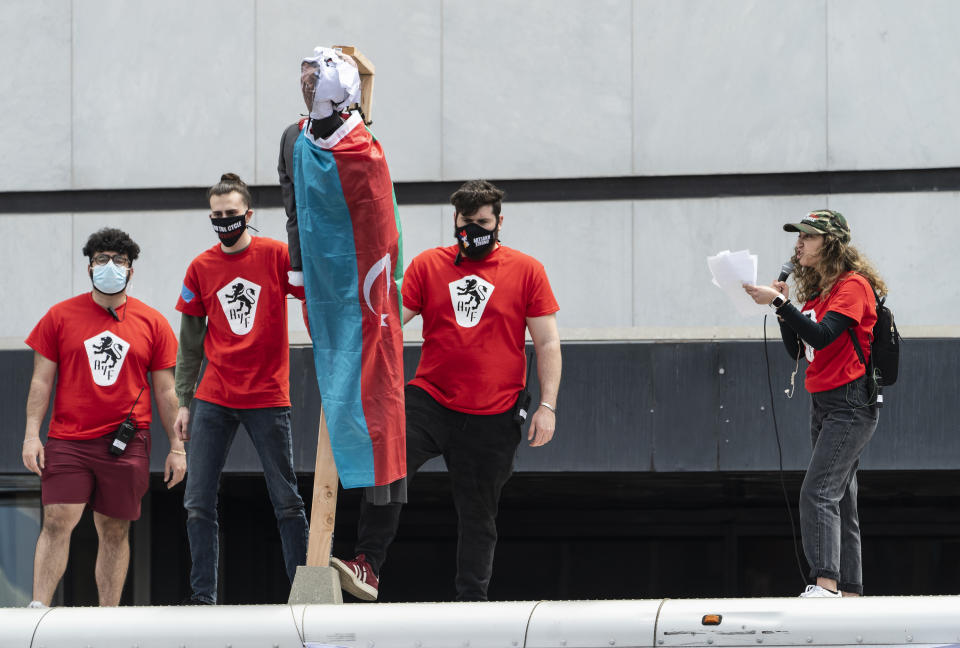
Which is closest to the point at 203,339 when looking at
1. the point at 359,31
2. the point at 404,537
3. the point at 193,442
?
the point at 193,442

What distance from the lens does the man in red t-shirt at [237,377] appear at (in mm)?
5824

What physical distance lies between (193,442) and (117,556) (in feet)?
4.00

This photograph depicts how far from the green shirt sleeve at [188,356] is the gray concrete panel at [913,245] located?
212 inches

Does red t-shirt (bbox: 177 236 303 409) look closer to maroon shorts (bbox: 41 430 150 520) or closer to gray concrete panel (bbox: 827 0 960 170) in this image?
maroon shorts (bbox: 41 430 150 520)

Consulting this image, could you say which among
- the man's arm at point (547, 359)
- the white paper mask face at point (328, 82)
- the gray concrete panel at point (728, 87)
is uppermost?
the gray concrete panel at point (728, 87)

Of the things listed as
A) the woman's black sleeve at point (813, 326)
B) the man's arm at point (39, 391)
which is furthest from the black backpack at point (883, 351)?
the man's arm at point (39, 391)

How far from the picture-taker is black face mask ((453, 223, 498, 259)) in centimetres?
593

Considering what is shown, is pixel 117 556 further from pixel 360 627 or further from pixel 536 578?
pixel 536 578

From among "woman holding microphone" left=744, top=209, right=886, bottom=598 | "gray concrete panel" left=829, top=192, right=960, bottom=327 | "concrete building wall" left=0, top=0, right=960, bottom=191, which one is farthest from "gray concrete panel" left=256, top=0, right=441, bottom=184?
"woman holding microphone" left=744, top=209, right=886, bottom=598

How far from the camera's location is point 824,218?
18.9 feet

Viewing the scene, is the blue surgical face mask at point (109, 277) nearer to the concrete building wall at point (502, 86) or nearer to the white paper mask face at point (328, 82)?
the white paper mask face at point (328, 82)

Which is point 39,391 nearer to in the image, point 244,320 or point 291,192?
point 244,320

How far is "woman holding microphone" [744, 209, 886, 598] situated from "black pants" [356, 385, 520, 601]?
1.34 meters

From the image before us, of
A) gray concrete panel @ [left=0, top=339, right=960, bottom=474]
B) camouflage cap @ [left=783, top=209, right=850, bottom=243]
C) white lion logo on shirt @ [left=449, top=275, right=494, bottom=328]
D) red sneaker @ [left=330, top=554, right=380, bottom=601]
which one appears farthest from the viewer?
gray concrete panel @ [left=0, top=339, right=960, bottom=474]
